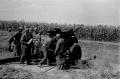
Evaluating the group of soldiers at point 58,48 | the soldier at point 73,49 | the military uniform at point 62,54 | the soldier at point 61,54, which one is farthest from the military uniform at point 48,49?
the soldier at point 73,49

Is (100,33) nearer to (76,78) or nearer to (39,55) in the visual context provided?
(39,55)

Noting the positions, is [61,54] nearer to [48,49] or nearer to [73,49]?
[73,49]

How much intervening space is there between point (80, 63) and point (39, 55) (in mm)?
2721

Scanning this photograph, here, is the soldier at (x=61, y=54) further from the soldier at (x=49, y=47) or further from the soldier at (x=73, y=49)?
the soldier at (x=49, y=47)

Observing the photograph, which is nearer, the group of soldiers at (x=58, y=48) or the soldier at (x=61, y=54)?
the soldier at (x=61, y=54)

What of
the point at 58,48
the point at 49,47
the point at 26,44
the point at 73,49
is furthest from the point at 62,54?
the point at 26,44

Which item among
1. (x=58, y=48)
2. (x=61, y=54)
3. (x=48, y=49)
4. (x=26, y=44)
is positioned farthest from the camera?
(x=48, y=49)

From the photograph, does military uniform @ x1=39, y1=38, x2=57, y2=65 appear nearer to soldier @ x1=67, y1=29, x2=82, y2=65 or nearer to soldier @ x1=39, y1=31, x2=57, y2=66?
soldier @ x1=39, y1=31, x2=57, y2=66

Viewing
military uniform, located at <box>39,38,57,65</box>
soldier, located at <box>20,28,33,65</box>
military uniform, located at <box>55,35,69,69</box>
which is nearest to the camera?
military uniform, located at <box>55,35,69,69</box>

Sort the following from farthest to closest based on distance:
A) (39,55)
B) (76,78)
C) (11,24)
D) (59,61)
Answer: (11,24), (39,55), (59,61), (76,78)

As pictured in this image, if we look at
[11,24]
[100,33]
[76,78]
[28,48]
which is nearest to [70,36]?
[28,48]

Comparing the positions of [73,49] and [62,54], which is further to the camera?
[73,49]

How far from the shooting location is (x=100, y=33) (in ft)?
80.2

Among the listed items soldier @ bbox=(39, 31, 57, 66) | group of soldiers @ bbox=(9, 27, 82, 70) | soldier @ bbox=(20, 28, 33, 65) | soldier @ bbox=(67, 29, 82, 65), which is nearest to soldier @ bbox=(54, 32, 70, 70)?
group of soldiers @ bbox=(9, 27, 82, 70)
